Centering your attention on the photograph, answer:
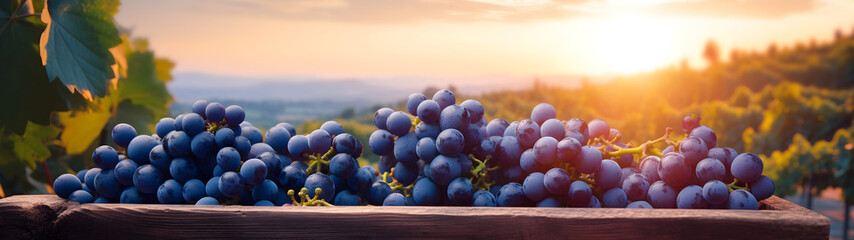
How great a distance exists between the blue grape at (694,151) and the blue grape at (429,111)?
393 millimetres

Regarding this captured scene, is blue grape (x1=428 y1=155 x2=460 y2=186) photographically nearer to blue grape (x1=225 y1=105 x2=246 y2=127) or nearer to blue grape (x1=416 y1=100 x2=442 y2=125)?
blue grape (x1=416 y1=100 x2=442 y2=125)

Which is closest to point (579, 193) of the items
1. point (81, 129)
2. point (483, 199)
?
point (483, 199)

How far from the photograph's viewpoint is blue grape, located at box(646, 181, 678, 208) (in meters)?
0.87

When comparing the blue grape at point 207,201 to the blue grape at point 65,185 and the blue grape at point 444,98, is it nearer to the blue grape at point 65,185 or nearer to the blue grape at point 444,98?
the blue grape at point 65,185

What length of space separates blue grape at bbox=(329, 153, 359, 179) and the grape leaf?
0.79m

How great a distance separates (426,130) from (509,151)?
14 cm

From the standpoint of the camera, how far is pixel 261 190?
91 cm

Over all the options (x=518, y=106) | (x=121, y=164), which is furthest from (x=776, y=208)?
(x=518, y=106)

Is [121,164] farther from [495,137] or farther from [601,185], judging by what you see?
Answer: [601,185]

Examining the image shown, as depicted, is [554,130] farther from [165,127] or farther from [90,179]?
[90,179]

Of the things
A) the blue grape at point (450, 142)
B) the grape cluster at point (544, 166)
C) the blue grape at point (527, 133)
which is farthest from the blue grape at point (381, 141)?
the blue grape at point (527, 133)

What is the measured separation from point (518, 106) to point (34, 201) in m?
5.68

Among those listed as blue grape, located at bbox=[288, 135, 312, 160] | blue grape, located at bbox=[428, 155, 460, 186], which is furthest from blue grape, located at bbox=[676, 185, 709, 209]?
blue grape, located at bbox=[288, 135, 312, 160]

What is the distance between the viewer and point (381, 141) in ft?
3.16
